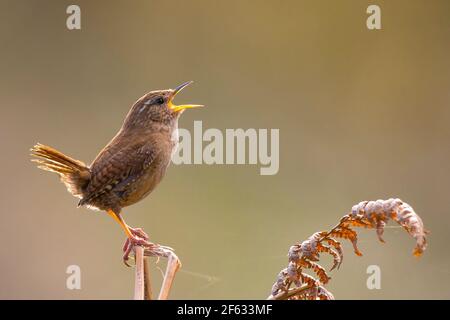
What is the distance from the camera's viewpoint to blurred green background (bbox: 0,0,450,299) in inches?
230

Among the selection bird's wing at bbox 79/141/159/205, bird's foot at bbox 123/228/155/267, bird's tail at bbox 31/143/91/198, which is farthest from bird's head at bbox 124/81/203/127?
bird's foot at bbox 123/228/155/267

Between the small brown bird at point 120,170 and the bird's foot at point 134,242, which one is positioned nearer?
the bird's foot at point 134,242

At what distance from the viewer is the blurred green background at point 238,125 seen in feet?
19.2

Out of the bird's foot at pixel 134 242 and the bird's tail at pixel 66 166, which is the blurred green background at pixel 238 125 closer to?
the bird's foot at pixel 134 242

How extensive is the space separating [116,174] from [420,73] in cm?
561

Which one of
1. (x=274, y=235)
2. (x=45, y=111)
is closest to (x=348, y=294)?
(x=274, y=235)

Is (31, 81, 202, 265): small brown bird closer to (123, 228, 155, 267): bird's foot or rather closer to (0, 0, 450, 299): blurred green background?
(123, 228, 155, 267): bird's foot

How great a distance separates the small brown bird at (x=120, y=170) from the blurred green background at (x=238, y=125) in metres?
1.42

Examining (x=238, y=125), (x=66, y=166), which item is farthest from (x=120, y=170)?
(x=238, y=125)

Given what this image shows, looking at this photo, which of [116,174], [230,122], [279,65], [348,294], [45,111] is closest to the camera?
[116,174]

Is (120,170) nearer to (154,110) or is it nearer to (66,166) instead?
(66,166)

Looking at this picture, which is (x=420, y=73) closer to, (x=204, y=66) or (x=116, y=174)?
(x=204, y=66)

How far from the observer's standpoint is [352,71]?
8008 millimetres

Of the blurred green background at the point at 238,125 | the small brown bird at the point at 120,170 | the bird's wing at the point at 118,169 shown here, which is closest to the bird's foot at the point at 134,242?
the small brown bird at the point at 120,170
